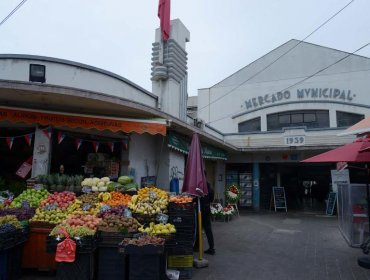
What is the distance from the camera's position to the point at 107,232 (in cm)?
580

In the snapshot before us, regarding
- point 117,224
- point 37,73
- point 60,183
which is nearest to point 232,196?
point 60,183

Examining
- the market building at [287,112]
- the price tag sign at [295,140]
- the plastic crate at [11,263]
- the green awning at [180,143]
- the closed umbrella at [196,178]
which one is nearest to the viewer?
the plastic crate at [11,263]

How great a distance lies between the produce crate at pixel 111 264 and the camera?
5.64 m

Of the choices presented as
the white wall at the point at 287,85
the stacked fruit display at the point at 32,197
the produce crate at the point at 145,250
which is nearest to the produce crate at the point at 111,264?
the produce crate at the point at 145,250

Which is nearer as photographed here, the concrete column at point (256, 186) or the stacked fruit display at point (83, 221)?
the stacked fruit display at point (83, 221)

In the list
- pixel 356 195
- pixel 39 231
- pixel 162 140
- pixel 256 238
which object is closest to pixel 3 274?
pixel 39 231

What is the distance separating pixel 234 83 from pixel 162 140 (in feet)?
49.2

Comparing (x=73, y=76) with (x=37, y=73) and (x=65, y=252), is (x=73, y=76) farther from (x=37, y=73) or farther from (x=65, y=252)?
(x=65, y=252)

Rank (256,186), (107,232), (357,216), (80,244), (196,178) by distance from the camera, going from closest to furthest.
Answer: (80,244) → (107,232) → (196,178) → (357,216) → (256,186)

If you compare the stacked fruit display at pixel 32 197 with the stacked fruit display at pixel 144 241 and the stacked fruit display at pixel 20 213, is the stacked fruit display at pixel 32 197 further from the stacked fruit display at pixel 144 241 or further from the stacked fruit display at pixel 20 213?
the stacked fruit display at pixel 144 241

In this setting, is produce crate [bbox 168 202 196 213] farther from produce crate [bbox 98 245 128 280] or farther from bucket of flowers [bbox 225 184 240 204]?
bucket of flowers [bbox 225 184 240 204]

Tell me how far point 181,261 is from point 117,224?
1.43 meters

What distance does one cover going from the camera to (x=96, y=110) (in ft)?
29.6

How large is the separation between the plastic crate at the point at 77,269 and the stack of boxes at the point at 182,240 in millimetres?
1494
